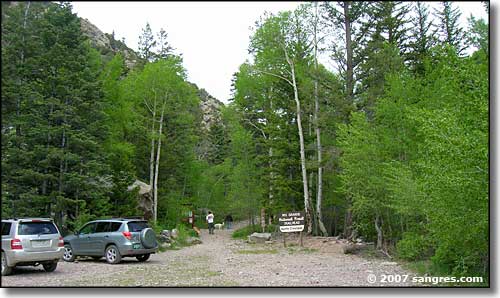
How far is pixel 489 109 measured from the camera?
26.6ft

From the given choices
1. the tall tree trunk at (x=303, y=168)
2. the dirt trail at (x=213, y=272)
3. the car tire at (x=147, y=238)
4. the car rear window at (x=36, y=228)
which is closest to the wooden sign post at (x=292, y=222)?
the dirt trail at (x=213, y=272)

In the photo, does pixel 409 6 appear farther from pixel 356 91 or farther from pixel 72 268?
pixel 72 268

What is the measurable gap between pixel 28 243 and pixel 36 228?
0.49 metres

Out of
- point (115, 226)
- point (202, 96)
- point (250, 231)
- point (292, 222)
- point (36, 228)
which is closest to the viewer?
point (36, 228)

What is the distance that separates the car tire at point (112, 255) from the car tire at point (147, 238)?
824mm

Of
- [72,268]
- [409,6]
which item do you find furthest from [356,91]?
[72,268]

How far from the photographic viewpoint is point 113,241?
13867 millimetres

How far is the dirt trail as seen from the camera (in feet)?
31.6

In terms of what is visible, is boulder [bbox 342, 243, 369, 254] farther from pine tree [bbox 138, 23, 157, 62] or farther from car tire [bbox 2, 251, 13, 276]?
pine tree [bbox 138, 23, 157, 62]

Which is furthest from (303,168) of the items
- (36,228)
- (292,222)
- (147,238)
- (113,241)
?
(36,228)

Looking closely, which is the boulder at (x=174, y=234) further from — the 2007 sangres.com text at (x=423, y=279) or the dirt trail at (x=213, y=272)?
the 2007 sangres.com text at (x=423, y=279)

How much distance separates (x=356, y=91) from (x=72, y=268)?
46.4ft

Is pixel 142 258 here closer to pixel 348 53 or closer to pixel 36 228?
pixel 36 228

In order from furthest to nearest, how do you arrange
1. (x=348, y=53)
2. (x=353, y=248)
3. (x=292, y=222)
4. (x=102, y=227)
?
(x=348, y=53) → (x=292, y=222) → (x=353, y=248) → (x=102, y=227)
